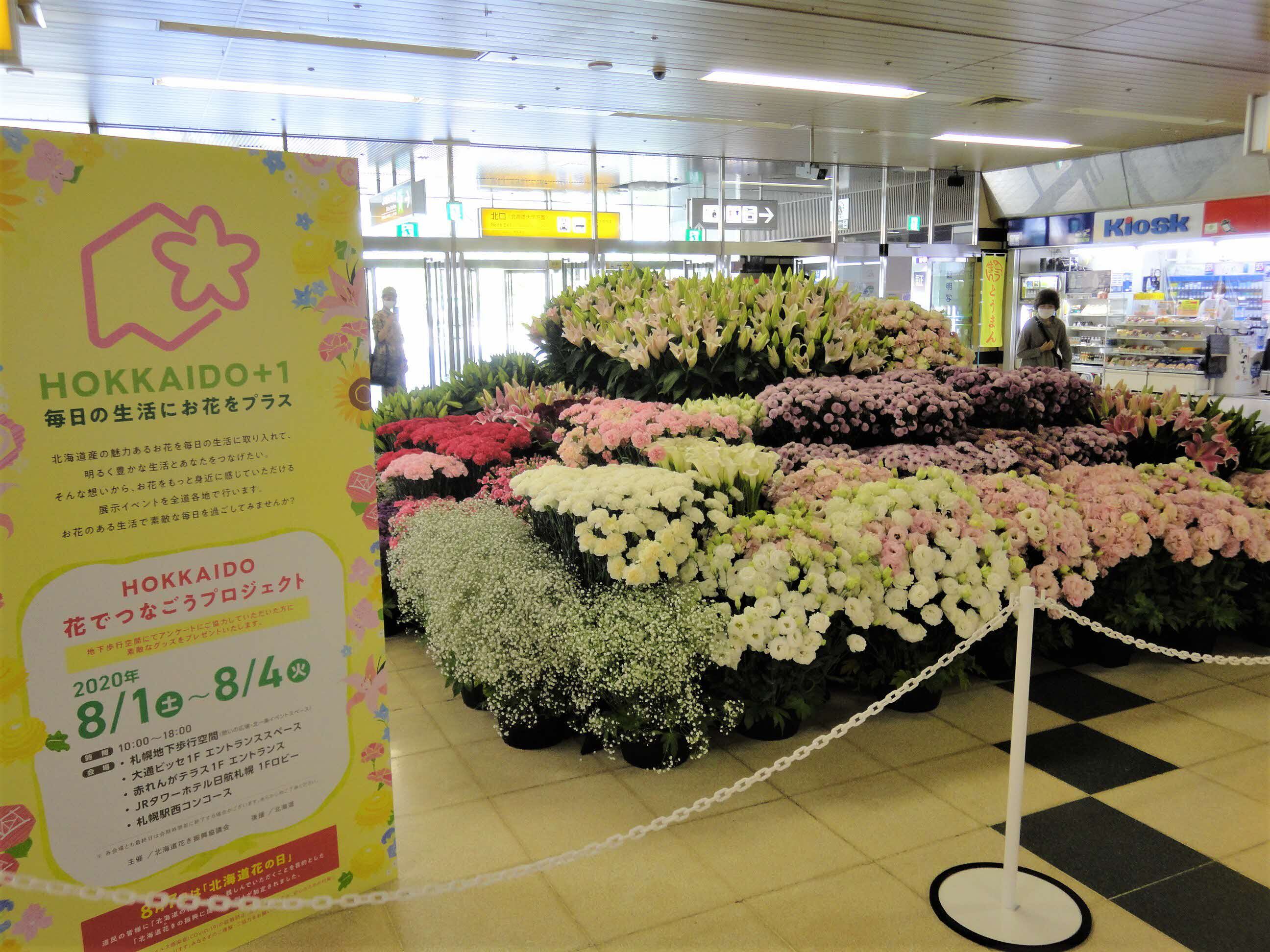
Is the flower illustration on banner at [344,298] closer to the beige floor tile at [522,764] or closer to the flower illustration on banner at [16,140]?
the flower illustration on banner at [16,140]

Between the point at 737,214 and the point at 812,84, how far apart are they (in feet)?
13.1

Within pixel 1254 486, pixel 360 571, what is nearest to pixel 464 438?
pixel 360 571

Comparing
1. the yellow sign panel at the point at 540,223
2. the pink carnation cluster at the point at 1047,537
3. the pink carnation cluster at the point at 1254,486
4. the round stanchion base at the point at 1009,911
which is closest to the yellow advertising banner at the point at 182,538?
the round stanchion base at the point at 1009,911

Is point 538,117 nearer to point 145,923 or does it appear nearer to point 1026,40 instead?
point 1026,40

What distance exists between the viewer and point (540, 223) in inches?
444

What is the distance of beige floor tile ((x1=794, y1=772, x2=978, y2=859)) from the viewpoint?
2.77 m

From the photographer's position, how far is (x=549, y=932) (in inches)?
92.4

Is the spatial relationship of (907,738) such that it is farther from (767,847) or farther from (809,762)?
(767,847)

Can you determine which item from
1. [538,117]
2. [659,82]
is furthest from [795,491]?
[538,117]

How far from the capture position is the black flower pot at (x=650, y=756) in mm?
3131

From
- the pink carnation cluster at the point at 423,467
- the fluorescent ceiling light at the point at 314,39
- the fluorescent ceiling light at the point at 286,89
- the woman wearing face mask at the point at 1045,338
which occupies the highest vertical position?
the fluorescent ceiling light at the point at 286,89

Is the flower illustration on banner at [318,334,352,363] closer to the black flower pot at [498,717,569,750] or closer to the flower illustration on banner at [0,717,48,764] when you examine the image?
the flower illustration on banner at [0,717,48,764]

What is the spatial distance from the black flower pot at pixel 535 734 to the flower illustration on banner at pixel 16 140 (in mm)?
2203

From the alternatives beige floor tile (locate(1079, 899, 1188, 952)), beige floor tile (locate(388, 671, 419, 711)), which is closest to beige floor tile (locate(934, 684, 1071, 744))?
beige floor tile (locate(1079, 899, 1188, 952))
